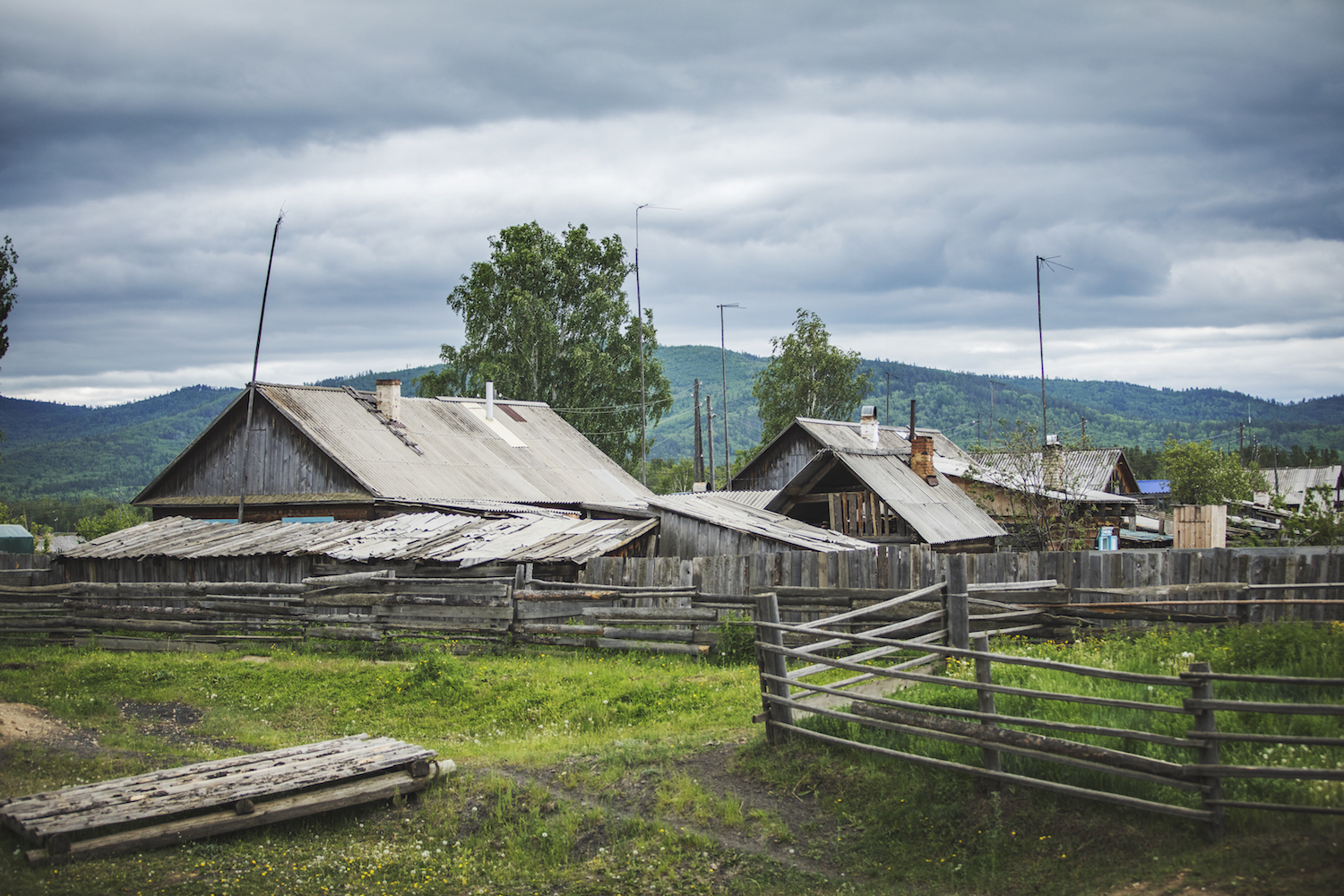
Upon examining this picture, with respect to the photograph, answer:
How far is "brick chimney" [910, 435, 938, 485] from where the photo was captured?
29.8 metres

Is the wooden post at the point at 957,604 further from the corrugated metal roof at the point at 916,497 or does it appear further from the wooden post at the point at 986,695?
the corrugated metal roof at the point at 916,497

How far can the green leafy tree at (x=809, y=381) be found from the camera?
2196 inches

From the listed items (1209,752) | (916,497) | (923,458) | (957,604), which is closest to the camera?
(1209,752)

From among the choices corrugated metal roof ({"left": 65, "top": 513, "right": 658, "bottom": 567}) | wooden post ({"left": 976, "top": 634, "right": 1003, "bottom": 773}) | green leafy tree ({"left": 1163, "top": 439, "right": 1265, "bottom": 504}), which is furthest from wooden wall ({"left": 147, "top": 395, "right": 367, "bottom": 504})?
green leafy tree ({"left": 1163, "top": 439, "right": 1265, "bottom": 504})

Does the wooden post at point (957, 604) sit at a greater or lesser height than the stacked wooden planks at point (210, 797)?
greater

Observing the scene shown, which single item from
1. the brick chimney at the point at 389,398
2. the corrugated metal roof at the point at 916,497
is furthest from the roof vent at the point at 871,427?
the brick chimney at the point at 389,398

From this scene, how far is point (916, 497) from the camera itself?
27.3 m

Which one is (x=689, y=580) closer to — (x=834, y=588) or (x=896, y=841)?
(x=834, y=588)

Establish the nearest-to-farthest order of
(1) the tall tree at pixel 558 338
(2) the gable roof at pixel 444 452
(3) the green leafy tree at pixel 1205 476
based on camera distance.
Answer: (2) the gable roof at pixel 444 452 < (1) the tall tree at pixel 558 338 < (3) the green leafy tree at pixel 1205 476

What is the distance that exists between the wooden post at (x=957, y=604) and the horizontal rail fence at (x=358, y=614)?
6490 mm

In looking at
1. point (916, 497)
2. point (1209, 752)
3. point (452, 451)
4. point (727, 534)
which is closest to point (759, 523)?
point (727, 534)

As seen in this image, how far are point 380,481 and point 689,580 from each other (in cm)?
1543

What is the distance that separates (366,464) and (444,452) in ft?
11.6

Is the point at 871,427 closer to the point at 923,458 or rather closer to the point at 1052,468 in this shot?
the point at 923,458
